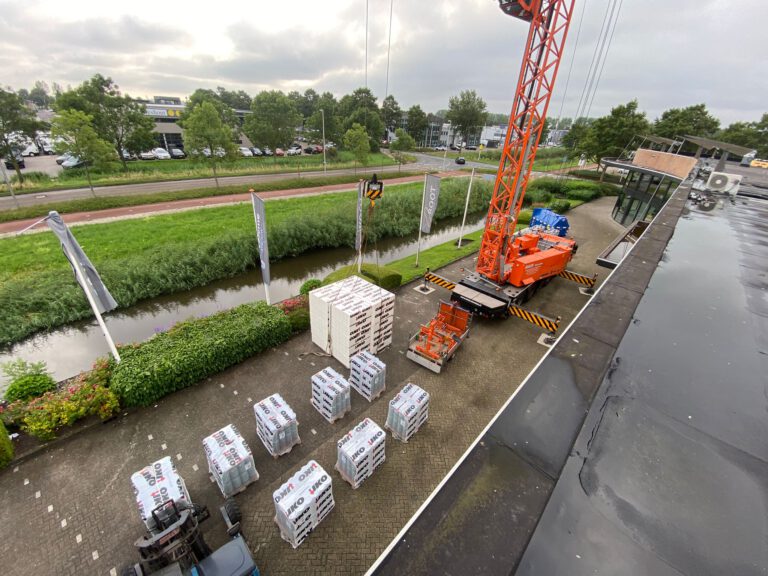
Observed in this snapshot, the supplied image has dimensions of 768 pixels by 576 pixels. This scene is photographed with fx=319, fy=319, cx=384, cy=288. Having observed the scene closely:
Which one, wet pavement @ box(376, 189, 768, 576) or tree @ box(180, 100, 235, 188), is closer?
wet pavement @ box(376, 189, 768, 576)

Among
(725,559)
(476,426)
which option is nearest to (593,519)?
(725,559)

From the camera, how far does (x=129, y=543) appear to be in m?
6.71

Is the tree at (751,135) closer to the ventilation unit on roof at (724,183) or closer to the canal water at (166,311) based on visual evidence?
the ventilation unit on roof at (724,183)

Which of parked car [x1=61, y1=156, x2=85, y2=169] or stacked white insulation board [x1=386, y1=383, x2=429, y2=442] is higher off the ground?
parked car [x1=61, y1=156, x2=85, y2=169]

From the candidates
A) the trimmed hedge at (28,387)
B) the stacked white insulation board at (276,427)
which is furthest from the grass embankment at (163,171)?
the stacked white insulation board at (276,427)

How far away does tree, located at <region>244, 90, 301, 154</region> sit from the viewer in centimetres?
4419

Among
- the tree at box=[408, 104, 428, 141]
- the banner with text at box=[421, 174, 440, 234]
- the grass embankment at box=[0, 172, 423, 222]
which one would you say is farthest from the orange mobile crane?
the tree at box=[408, 104, 428, 141]

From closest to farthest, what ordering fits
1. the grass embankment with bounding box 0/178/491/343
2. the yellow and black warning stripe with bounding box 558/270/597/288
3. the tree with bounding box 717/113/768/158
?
1. the grass embankment with bounding box 0/178/491/343
2. the yellow and black warning stripe with bounding box 558/270/597/288
3. the tree with bounding box 717/113/768/158

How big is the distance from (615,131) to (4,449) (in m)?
60.8

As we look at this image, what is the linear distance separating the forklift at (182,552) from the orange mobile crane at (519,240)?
7584mm

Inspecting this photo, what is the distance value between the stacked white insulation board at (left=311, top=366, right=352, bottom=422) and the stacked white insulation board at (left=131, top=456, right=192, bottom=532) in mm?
3745

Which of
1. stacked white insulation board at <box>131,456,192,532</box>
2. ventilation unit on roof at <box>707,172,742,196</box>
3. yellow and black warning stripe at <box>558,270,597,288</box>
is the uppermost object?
ventilation unit on roof at <box>707,172,742,196</box>

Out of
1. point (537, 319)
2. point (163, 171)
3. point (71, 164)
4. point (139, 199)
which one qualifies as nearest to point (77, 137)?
point (139, 199)

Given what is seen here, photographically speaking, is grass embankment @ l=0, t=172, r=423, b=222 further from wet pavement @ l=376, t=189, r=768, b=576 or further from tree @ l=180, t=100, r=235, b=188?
wet pavement @ l=376, t=189, r=768, b=576
